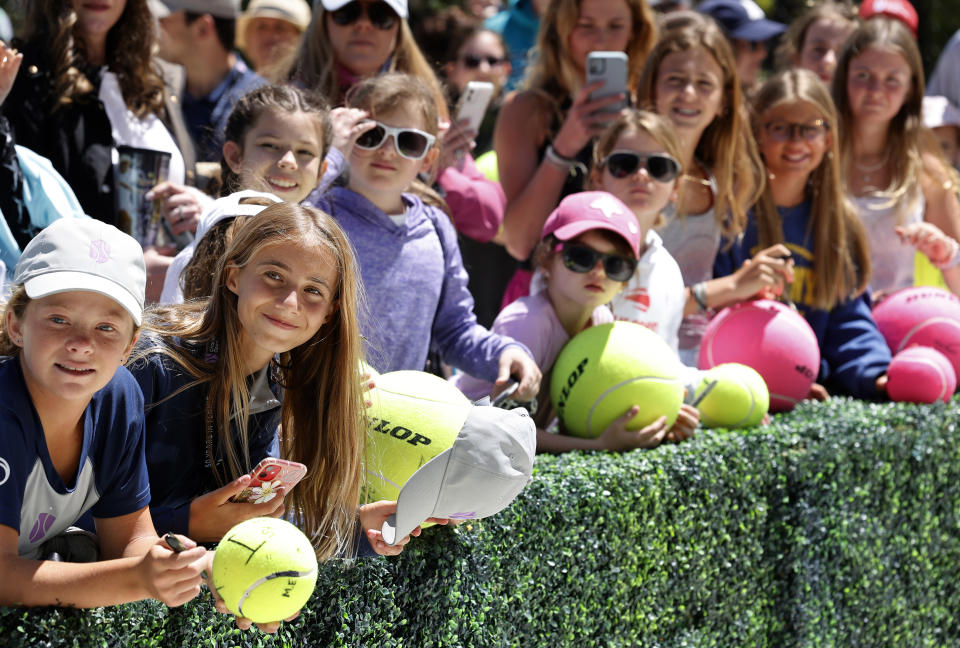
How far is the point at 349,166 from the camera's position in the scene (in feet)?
14.8

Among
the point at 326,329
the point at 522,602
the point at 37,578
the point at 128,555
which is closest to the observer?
the point at 37,578

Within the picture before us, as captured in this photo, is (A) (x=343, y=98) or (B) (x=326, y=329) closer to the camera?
(B) (x=326, y=329)

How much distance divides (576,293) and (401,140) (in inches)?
37.4

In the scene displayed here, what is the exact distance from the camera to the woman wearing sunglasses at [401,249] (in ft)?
14.3

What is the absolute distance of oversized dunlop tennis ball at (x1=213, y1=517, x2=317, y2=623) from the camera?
8.29 feet

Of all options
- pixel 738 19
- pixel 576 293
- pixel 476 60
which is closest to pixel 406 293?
pixel 576 293

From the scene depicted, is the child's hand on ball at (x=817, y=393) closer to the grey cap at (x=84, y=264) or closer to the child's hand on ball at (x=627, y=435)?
the child's hand on ball at (x=627, y=435)

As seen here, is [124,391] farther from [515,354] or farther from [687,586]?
Result: [687,586]

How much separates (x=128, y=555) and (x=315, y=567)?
494mm

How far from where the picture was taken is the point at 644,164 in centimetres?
509

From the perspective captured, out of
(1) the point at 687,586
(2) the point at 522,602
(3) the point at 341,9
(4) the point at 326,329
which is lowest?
(1) the point at 687,586

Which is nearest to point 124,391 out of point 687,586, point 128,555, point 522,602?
point 128,555

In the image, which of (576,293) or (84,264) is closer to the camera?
(84,264)

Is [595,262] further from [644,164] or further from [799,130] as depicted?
[799,130]
